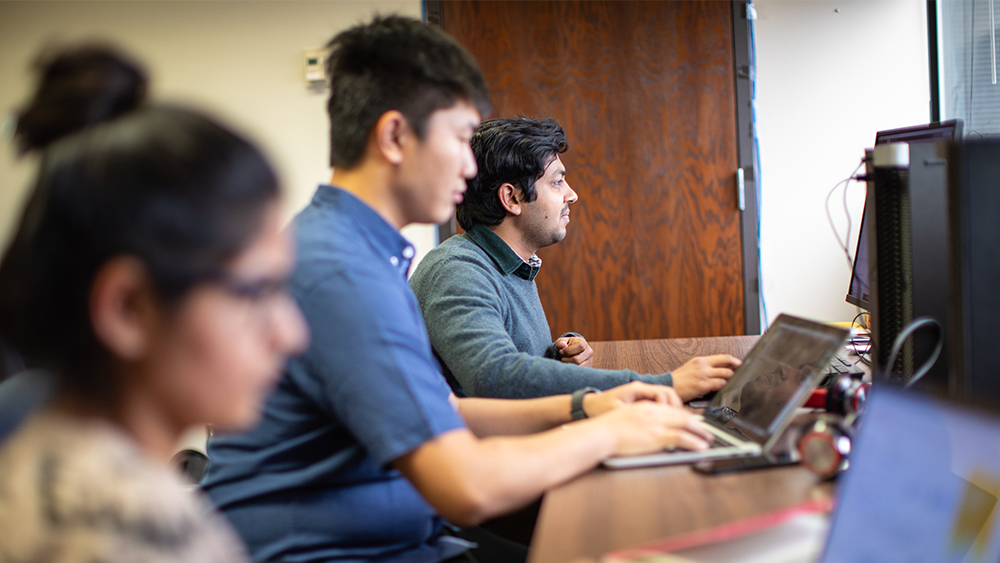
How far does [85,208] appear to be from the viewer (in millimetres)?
508

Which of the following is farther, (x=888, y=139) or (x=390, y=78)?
(x=888, y=139)

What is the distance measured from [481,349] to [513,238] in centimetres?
53

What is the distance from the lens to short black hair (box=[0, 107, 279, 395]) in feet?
1.67

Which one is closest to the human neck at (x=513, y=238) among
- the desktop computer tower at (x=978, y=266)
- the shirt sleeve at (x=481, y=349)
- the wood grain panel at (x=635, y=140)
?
the shirt sleeve at (x=481, y=349)

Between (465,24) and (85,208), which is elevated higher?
(465,24)

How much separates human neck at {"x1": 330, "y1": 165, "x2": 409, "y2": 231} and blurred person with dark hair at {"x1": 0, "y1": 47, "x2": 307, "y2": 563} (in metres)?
0.49

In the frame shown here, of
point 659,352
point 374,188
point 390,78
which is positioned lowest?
point 659,352

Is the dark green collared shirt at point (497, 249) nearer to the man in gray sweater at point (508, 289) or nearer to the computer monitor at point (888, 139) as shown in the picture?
the man in gray sweater at point (508, 289)

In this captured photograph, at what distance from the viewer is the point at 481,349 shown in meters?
1.39

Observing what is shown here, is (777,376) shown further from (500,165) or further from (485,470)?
(500,165)

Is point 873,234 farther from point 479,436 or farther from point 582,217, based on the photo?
point 582,217

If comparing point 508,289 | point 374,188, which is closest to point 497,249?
point 508,289

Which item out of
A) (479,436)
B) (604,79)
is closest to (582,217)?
(604,79)

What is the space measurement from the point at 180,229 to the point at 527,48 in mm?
3137
